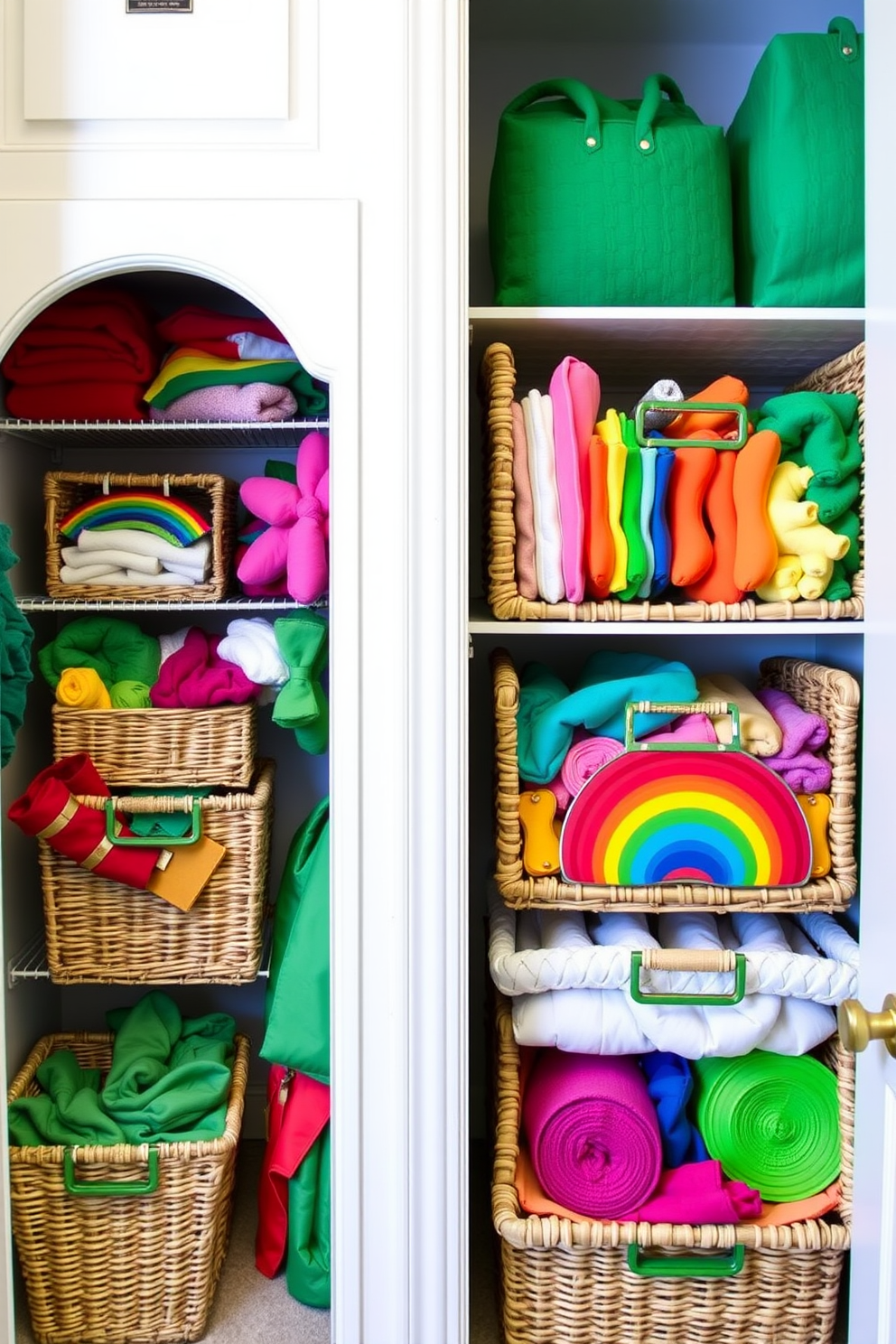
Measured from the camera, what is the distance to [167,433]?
1.73 meters

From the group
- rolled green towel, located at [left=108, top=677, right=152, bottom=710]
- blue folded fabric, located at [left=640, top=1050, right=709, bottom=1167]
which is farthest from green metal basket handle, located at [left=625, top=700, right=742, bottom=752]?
rolled green towel, located at [left=108, top=677, right=152, bottom=710]

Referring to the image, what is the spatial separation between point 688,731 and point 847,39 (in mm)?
993

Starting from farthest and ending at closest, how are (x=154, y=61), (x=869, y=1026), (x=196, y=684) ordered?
(x=196, y=684) → (x=154, y=61) → (x=869, y=1026)

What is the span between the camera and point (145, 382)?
1.69 metres

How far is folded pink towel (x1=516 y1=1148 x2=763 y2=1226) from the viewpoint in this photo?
1454 millimetres

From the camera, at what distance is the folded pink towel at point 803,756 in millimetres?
1518

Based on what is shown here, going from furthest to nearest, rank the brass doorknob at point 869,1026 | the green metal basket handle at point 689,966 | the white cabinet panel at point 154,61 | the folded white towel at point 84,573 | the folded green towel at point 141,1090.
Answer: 1. the folded white towel at point 84,573
2. the folded green towel at point 141,1090
3. the green metal basket handle at point 689,966
4. the white cabinet panel at point 154,61
5. the brass doorknob at point 869,1026

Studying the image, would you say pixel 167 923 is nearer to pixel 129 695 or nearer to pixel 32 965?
pixel 32 965

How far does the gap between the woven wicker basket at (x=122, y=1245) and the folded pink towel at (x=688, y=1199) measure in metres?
0.45

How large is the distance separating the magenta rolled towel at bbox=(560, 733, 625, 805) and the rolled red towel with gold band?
2.08 ft

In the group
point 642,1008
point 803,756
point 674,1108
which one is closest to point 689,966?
point 642,1008

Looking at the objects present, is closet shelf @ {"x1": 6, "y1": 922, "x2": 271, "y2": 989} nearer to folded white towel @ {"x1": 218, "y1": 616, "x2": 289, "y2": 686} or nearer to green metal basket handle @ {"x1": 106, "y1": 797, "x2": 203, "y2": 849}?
green metal basket handle @ {"x1": 106, "y1": 797, "x2": 203, "y2": 849}

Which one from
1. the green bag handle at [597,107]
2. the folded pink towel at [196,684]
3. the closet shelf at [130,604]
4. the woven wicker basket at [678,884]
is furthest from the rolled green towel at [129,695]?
the green bag handle at [597,107]

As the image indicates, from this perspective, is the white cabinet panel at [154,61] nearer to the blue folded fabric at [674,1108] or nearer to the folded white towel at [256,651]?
the folded white towel at [256,651]
